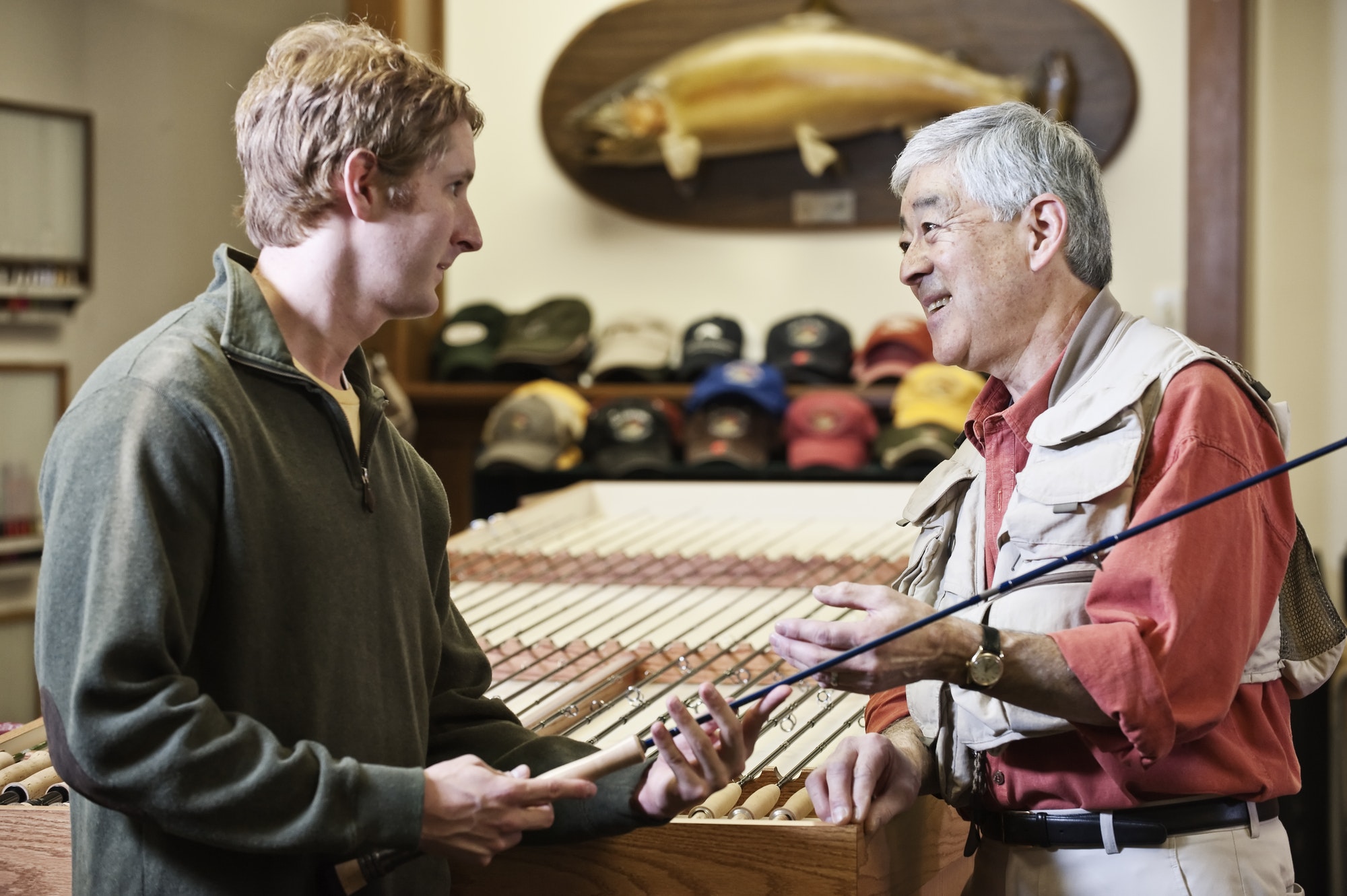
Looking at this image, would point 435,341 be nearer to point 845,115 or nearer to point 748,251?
point 748,251

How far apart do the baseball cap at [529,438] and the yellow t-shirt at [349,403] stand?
325cm

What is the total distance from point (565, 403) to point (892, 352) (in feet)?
3.76

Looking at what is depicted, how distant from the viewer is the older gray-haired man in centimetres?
133

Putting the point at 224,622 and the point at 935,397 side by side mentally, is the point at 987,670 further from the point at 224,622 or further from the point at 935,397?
the point at 935,397

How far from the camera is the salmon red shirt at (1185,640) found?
1309 mm

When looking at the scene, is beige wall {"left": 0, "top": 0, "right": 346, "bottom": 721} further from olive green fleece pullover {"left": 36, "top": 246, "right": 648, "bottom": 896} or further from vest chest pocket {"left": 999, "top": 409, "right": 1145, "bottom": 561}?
vest chest pocket {"left": 999, "top": 409, "right": 1145, "bottom": 561}

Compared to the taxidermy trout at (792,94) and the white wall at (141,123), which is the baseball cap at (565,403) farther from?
the white wall at (141,123)

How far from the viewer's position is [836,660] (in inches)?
51.6

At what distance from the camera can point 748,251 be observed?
559cm

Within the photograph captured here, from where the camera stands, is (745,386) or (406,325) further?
(406,325)

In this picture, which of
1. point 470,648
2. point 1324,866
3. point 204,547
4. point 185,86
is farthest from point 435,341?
point 204,547

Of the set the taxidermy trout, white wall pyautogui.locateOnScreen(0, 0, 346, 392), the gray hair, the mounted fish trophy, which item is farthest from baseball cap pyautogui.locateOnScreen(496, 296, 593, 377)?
the gray hair

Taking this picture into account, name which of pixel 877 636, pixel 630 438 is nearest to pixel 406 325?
pixel 630 438

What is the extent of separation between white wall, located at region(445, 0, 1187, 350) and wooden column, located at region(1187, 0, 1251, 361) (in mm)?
456
